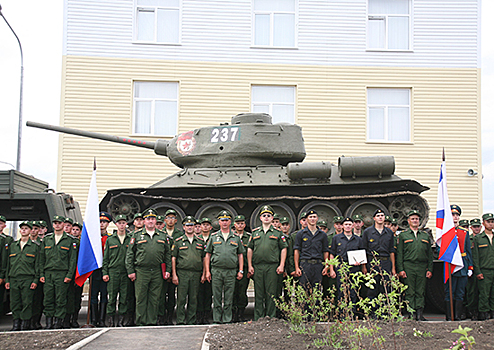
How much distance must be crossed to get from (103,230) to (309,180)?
5.69 m

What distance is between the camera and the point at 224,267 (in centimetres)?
806

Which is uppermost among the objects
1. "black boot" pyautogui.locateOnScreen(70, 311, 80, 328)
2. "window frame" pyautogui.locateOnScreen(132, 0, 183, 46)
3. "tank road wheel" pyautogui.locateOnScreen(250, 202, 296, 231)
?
"window frame" pyautogui.locateOnScreen(132, 0, 183, 46)

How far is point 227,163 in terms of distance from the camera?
13.7 m

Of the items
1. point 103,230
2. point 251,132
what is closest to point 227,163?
point 251,132

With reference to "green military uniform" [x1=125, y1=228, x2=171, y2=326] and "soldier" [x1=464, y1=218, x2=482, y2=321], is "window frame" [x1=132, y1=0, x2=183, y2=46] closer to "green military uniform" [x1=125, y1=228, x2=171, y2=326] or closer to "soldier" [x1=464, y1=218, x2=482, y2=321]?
"green military uniform" [x1=125, y1=228, x2=171, y2=326]

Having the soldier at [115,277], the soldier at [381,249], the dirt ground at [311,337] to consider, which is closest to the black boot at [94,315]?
the soldier at [115,277]

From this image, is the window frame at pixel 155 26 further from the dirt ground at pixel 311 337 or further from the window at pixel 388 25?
the dirt ground at pixel 311 337

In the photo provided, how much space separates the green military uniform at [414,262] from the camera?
823cm

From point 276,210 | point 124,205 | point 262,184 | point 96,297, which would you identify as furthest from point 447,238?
point 124,205

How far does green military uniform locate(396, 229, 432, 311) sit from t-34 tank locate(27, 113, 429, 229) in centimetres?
460

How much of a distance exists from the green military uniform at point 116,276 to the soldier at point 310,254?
2.72m

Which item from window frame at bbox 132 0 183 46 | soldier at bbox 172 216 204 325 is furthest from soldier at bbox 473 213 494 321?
window frame at bbox 132 0 183 46

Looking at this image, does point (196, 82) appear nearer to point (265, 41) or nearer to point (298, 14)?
point (265, 41)

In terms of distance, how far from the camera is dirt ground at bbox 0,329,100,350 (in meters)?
5.89
